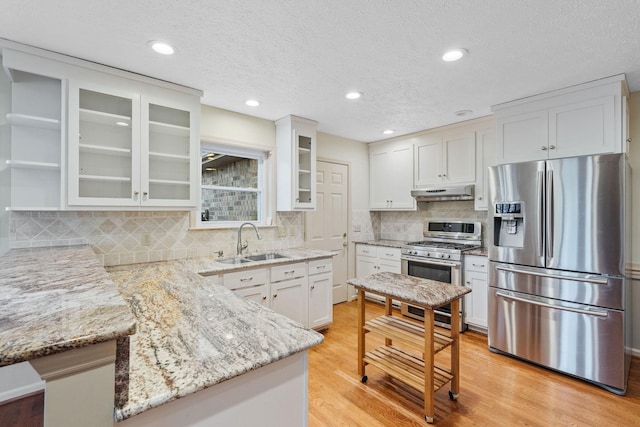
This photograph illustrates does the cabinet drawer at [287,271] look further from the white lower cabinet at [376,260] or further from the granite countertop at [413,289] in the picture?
the white lower cabinet at [376,260]

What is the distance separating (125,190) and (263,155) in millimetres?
1619

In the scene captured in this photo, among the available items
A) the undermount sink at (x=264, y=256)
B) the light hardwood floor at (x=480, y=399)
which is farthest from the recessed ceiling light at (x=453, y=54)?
the light hardwood floor at (x=480, y=399)

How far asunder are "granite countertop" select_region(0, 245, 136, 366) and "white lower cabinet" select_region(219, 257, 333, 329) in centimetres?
147

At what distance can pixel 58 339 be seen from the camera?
0.62m

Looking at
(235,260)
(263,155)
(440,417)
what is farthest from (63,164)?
(440,417)

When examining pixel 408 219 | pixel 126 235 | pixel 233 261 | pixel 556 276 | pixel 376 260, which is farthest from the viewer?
pixel 408 219

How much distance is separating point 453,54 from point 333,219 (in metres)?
2.70

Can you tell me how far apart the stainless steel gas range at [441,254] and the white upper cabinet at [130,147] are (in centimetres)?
270

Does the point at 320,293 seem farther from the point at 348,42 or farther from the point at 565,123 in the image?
the point at 565,123

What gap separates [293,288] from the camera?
3107 millimetres

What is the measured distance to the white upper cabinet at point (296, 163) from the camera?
352 centimetres

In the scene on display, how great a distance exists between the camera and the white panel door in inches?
165

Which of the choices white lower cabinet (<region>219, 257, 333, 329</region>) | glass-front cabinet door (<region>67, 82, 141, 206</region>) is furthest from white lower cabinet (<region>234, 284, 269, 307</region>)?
glass-front cabinet door (<region>67, 82, 141, 206</region>)

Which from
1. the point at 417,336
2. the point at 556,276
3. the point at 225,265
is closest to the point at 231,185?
the point at 225,265
